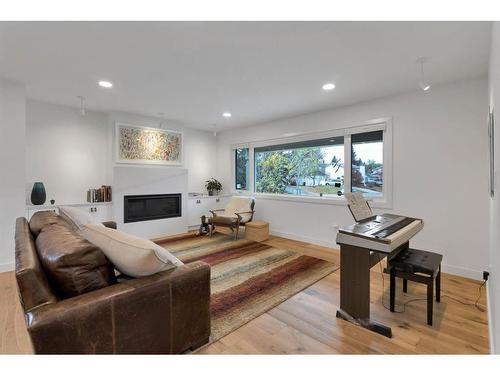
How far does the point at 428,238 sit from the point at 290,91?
2.77m

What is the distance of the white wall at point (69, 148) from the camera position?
157 inches

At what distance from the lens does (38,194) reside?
3779 millimetres

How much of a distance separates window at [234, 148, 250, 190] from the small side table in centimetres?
138

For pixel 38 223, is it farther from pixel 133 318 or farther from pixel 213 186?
pixel 213 186

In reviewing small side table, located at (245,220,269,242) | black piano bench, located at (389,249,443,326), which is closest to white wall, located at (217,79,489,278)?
black piano bench, located at (389,249,443,326)

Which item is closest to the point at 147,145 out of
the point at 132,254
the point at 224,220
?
the point at 224,220

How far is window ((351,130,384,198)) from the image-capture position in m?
3.83

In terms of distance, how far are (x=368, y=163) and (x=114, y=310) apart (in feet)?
12.8

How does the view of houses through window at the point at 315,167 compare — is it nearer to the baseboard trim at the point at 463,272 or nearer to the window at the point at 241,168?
the window at the point at 241,168

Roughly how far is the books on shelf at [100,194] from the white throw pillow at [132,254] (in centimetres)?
329

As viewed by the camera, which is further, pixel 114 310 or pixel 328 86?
pixel 328 86

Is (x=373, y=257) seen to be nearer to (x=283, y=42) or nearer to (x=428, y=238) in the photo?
(x=428, y=238)

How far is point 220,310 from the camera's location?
227 cm

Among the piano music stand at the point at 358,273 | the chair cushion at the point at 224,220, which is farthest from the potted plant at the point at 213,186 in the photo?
the piano music stand at the point at 358,273
